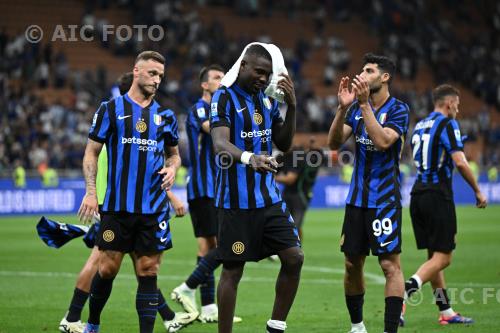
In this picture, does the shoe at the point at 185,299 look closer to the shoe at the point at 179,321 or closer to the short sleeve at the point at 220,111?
the shoe at the point at 179,321

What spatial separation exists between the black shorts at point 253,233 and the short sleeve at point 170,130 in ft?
3.16

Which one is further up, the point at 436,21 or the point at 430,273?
the point at 436,21

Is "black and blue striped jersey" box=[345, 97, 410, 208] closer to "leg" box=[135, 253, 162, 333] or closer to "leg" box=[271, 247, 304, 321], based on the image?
"leg" box=[271, 247, 304, 321]

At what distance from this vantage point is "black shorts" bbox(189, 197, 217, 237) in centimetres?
1061

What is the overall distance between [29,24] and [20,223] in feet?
40.9

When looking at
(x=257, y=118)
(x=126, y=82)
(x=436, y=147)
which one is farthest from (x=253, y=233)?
(x=436, y=147)

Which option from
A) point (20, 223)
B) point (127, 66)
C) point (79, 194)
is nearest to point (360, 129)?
point (20, 223)

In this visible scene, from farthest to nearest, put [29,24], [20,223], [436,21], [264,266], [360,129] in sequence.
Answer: [436,21] < [29,24] < [20,223] < [264,266] < [360,129]

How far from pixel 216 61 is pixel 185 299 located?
90.6 feet

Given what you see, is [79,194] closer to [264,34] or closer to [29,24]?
[29,24]

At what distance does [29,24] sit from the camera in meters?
35.5

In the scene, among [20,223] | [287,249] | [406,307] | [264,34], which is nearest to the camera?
[287,249]

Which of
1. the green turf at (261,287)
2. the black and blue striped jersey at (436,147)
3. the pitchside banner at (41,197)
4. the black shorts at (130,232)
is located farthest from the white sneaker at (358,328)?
the pitchside banner at (41,197)

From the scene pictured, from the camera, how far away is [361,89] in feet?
26.8
